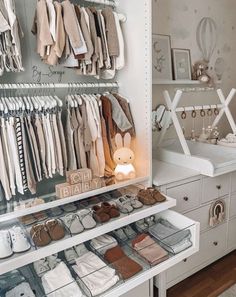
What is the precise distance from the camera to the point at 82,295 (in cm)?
114

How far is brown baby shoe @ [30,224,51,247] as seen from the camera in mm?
1208

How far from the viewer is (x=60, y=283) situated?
121cm

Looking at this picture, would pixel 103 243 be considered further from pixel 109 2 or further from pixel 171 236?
pixel 109 2

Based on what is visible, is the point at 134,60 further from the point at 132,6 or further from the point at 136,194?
the point at 136,194

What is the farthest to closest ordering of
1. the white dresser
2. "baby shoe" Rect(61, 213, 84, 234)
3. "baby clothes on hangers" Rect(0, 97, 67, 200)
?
the white dresser, "baby clothes on hangers" Rect(0, 97, 67, 200), "baby shoe" Rect(61, 213, 84, 234)

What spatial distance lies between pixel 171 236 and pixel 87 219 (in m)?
0.48

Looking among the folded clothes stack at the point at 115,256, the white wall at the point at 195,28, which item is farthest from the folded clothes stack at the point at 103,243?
the white wall at the point at 195,28

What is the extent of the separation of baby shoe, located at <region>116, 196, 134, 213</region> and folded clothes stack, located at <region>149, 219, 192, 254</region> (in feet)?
0.70

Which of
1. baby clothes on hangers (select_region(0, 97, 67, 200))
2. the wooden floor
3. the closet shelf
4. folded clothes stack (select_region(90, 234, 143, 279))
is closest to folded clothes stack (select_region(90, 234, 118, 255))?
folded clothes stack (select_region(90, 234, 143, 279))

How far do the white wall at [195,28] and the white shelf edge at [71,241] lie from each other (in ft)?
3.44

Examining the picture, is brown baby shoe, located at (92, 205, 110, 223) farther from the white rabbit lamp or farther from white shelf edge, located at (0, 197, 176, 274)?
the white rabbit lamp

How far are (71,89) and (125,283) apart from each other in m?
1.19

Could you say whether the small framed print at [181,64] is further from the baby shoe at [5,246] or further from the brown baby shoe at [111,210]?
the baby shoe at [5,246]

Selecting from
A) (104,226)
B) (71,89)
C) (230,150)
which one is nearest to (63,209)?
(104,226)
